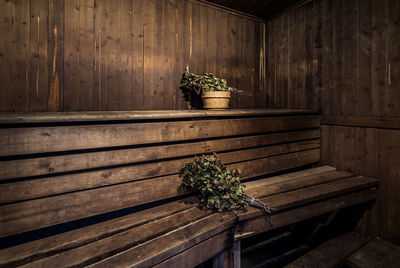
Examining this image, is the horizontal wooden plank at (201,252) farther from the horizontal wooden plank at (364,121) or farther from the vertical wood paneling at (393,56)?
the vertical wood paneling at (393,56)

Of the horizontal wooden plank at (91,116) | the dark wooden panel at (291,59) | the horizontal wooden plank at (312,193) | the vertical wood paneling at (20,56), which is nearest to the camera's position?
the horizontal wooden plank at (91,116)

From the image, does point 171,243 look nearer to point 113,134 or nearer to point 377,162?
point 113,134

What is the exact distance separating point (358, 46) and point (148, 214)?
3.28 metres

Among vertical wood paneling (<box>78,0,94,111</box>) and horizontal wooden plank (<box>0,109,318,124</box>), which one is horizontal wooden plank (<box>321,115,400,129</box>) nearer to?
horizontal wooden plank (<box>0,109,318,124</box>)

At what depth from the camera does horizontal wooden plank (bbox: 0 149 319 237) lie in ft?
5.14

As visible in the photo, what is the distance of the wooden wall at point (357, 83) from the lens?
8.71ft

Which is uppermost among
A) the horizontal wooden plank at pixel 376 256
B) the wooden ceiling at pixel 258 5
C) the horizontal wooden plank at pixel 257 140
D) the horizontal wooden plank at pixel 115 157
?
the wooden ceiling at pixel 258 5

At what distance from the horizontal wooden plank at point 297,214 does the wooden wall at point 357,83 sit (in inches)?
14.9

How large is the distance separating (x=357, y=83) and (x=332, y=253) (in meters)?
2.15

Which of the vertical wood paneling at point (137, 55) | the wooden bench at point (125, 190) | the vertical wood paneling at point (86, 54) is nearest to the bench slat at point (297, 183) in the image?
the wooden bench at point (125, 190)

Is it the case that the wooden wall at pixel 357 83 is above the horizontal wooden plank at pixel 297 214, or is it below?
above

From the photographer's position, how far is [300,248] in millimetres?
3305

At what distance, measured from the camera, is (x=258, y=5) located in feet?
12.7

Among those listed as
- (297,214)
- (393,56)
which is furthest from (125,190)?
(393,56)
